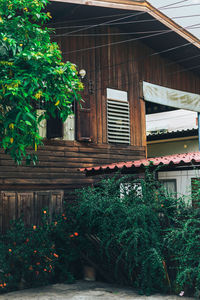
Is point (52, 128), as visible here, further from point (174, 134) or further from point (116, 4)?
point (174, 134)

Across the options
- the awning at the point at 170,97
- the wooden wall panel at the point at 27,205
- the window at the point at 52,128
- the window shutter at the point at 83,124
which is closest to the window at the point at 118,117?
the window shutter at the point at 83,124

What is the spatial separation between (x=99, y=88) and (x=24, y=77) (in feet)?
19.2

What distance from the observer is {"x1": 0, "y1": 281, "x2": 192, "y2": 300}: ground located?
8.59 m

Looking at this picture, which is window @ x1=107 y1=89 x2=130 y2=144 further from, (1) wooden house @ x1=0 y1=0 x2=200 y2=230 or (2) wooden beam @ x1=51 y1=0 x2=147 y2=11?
(2) wooden beam @ x1=51 y1=0 x2=147 y2=11

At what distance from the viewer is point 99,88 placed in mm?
13367

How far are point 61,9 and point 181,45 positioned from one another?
4743mm

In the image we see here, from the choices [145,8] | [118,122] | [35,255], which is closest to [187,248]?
[35,255]

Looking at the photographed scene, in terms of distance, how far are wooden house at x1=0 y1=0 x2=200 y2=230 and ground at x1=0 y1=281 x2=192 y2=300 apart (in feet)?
6.54

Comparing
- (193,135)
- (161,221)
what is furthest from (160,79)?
(161,221)

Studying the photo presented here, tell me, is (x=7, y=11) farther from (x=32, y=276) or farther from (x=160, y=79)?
(x=160, y=79)

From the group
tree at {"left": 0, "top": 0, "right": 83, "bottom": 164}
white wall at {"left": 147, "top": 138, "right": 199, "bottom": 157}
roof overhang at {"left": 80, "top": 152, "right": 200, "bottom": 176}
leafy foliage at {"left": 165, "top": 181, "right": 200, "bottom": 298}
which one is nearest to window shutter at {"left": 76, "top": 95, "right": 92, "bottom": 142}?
roof overhang at {"left": 80, "top": 152, "right": 200, "bottom": 176}

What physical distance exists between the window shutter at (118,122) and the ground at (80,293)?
5.06m

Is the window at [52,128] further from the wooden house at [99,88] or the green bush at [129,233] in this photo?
the green bush at [129,233]

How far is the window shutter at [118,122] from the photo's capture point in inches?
531
